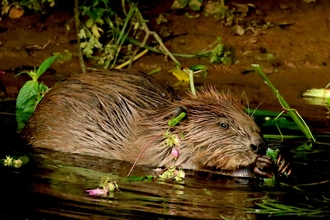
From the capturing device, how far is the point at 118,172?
15.4 ft

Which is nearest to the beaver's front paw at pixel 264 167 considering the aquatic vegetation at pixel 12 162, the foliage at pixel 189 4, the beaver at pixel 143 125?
the beaver at pixel 143 125

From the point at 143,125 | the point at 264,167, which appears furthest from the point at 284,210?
the point at 143,125

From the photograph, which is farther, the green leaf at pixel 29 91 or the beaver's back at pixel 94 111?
the green leaf at pixel 29 91

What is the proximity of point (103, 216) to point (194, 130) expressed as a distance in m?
1.34

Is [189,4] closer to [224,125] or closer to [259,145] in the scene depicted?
[224,125]

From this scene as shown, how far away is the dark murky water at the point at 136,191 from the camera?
3787 mm

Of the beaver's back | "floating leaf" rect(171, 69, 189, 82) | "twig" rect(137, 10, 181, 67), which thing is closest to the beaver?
the beaver's back

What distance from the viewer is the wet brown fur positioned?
15.9 ft

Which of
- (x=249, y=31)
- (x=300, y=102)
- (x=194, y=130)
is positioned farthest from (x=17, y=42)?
(x=194, y=130)

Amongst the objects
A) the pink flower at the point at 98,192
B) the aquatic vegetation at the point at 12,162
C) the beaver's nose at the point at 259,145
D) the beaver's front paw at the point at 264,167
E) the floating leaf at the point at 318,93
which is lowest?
the pink flower at the point at 98,192

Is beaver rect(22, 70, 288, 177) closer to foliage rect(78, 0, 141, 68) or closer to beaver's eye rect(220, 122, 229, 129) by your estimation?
beaver's eye rect(220, 122, 229, 129)

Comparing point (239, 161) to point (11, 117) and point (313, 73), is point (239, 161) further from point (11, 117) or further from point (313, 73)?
point (313, 73)

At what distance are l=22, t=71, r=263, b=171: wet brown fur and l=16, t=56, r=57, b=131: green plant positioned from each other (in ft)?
1.55

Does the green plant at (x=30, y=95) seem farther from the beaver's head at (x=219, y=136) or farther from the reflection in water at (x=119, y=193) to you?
the beaver's head at (x=219, y=136)
